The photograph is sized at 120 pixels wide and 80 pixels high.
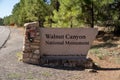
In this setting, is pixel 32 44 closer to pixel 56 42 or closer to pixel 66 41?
pixel 56 42

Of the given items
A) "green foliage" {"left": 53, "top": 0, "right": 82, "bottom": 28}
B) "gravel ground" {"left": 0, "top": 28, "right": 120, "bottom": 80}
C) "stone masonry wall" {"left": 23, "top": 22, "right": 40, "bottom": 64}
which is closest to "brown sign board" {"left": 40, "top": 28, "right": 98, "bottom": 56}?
"stone masonry wall" {"left": 23, "top": 22, "right": 40, "bottom": 64}

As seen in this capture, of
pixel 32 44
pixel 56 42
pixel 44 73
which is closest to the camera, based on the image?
pixel 44 73

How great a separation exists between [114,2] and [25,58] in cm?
1708

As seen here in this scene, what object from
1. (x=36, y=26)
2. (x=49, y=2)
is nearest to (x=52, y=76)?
(x=36, y=26)

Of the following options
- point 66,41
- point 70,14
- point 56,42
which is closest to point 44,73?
point 56,42

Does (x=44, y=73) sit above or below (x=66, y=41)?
below

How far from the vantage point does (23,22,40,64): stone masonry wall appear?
1577 centimetres

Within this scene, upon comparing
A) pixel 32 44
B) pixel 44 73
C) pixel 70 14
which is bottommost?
pixel 44 73

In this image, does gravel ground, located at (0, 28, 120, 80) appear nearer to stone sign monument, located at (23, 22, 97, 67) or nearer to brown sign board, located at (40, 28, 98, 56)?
stone sign monument, located at (23, 22, 97, 67)

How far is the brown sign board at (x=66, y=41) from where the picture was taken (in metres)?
16.1

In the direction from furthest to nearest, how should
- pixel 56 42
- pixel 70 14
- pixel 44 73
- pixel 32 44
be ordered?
pixel 70 14, pixel 56 42, pixel 32 44, pixel 44 73

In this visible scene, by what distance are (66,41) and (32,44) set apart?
1.56 metres

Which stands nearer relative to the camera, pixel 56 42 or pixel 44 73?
pixel 44 73

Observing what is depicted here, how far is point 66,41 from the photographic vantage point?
53.1 feet
